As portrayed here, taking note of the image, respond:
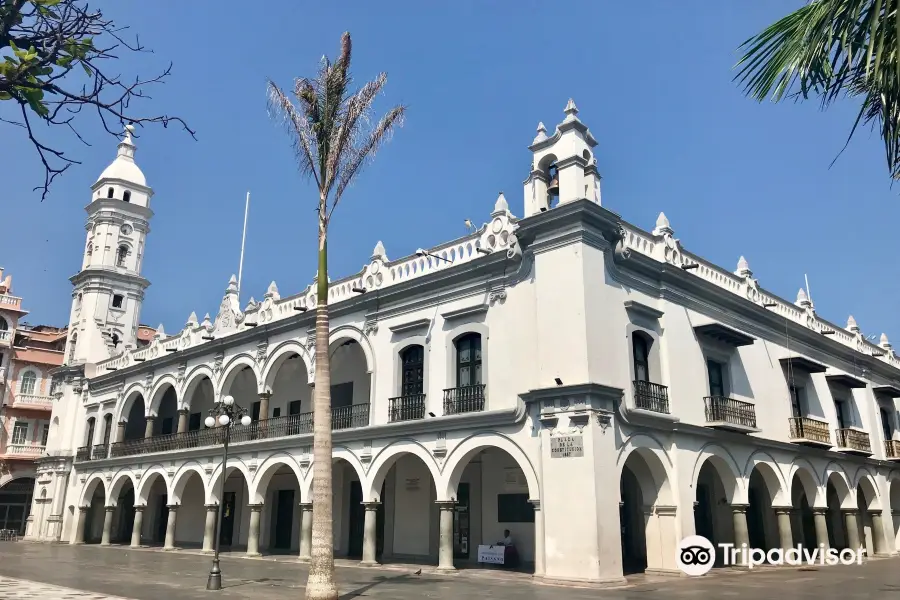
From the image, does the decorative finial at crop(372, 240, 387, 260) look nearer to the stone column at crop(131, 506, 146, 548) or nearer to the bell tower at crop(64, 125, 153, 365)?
the stone column at crop(131, 506, 146, 548)

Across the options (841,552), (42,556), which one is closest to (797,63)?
(841,552)

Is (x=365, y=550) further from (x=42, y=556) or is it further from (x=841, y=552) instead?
(x=841, y=552)

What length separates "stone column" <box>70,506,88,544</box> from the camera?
31531mm

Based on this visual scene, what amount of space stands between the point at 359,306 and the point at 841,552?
1757cm

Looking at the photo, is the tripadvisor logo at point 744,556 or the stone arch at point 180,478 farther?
the stone arch at point 180,478

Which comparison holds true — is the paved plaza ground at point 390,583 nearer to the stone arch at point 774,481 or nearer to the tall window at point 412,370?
the stone arch at point 774,481

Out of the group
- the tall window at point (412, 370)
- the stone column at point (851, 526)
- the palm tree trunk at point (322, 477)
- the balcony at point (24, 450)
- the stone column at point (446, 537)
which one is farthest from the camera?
the balcony at point (24, 450)

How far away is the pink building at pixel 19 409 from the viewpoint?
38250 millimetres

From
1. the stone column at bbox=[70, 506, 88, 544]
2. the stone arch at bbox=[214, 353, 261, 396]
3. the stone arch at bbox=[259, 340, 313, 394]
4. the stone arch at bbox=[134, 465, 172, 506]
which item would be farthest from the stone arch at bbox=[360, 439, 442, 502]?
the stone column at bbox=[70, 506, 88, 544]

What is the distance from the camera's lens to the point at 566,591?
13266 mm

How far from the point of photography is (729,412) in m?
18.6

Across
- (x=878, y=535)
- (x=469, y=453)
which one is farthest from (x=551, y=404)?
(x=878, y=535)

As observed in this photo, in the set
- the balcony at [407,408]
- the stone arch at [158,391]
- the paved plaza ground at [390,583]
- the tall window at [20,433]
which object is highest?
the stone arch at [158,391]

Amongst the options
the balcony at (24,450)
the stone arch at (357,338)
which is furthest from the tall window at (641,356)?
the balcony at (24,450)
